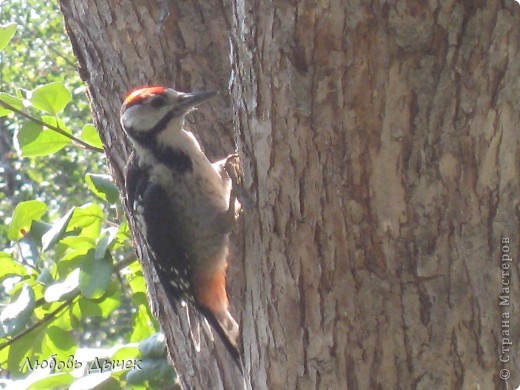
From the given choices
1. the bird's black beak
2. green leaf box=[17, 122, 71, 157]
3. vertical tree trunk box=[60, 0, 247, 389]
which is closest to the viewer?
the bird's black beak

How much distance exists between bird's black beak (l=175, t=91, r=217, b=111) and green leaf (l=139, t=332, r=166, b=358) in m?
1.01

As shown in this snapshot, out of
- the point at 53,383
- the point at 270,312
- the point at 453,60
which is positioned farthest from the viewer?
the point at 53,383

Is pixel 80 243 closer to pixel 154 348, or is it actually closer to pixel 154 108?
pixel 154 348

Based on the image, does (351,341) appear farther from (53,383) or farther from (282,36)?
(53,383)

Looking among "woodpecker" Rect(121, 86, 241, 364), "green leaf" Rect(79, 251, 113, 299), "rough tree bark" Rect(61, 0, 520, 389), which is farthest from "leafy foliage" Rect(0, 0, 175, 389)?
"rough tree bark" Rect(61, 0, 520, 389)

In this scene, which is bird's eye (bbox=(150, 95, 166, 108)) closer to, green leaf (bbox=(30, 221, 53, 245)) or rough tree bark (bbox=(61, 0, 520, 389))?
rough tree bark (bbox=(61, 0, 520, 389))

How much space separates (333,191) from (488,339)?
514 mm

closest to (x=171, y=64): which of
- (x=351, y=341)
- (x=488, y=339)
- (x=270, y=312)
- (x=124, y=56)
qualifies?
(x=124, y=56)

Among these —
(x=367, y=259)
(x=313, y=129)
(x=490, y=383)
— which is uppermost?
(x=313, y=129)

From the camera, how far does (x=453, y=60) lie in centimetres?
193

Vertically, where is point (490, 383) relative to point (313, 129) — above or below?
below

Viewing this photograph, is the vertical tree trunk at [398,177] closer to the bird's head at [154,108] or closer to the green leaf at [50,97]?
the bird's head at [154,108]

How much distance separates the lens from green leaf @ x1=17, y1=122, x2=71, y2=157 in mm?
3443

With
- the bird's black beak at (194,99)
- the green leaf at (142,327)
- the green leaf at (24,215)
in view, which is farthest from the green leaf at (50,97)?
the green leaf at (142,327)
